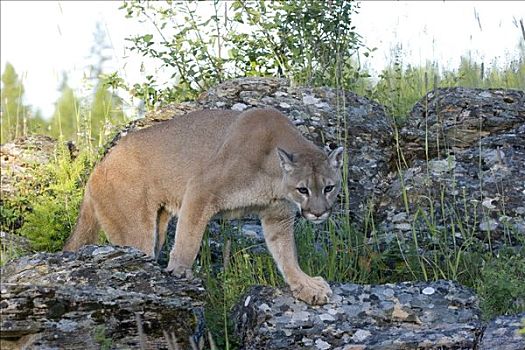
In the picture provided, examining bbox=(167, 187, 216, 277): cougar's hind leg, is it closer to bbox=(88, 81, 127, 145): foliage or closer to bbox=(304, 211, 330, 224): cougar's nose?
bbox=(304, 211, 330, 224): cougar's nose

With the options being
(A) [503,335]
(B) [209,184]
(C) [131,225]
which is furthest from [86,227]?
(A) [503,335]

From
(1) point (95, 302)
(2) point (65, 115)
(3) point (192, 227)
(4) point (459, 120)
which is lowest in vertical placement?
(1) point (95, 302)

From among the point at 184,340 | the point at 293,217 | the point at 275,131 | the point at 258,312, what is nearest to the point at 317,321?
the point at 258,312

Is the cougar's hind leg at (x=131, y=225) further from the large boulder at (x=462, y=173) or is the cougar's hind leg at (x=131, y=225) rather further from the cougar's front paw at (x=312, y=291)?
the large boulder at (x=462, y=173)

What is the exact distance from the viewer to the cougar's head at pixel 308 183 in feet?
23.4

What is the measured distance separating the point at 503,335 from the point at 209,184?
2597mm

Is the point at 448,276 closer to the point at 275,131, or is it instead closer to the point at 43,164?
the point at 275,131

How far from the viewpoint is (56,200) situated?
9445mm

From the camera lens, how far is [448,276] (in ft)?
24.5

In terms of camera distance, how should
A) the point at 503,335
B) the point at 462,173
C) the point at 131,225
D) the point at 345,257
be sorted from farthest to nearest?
the point at 462,173 < the point at 131,225 < the point at 345,257 < the point at 503,335

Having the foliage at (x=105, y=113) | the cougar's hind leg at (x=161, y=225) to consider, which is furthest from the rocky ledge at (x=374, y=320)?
the foliage at (x=105, y=113)

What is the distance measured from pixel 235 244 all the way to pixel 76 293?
112 inches

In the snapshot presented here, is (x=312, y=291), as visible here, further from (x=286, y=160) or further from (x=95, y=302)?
(x=95, y=302)

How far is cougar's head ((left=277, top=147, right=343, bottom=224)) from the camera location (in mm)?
7137
